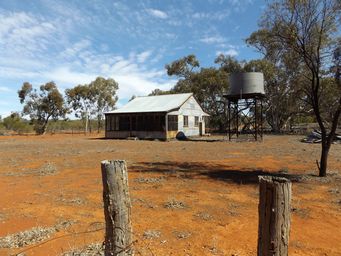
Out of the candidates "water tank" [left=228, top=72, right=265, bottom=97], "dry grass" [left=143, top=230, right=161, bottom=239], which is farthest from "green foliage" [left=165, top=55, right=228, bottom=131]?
"dry grass" [left=143, top=230, right=161, bottom=239]

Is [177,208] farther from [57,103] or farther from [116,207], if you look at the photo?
[57,103]

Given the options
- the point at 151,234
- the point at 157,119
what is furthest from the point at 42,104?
the point at 151,234

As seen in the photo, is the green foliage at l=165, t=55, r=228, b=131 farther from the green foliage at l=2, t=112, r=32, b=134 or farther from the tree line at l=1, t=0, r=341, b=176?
the green foliage at l=2, t=112, r=32, b=134

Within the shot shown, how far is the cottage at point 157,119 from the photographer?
31484mm

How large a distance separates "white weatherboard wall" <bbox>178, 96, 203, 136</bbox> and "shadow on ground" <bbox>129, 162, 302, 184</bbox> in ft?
62.7

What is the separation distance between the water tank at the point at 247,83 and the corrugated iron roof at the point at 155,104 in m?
7.93

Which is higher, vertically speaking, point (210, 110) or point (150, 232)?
point (210, 110)

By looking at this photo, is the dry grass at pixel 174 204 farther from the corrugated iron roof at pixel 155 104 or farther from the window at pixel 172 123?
the window at pixel 172 123

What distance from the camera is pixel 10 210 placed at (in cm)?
705

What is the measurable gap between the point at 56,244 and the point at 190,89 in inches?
1889

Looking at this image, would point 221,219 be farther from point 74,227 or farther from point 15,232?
point 15,232

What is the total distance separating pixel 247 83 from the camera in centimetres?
2583

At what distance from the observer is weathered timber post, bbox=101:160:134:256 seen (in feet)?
10.1

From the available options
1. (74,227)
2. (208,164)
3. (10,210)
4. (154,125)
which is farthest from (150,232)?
(154,125)
